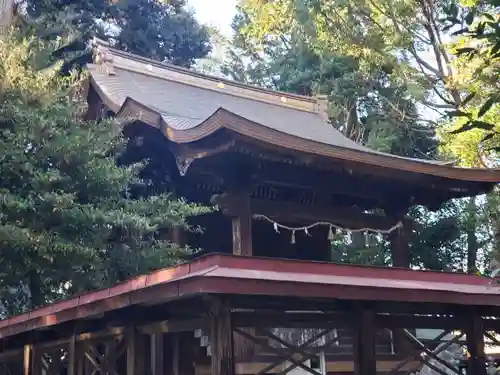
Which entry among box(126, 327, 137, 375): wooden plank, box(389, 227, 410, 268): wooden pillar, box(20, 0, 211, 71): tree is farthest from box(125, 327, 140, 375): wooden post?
box(20, 0, 211, 71): tree

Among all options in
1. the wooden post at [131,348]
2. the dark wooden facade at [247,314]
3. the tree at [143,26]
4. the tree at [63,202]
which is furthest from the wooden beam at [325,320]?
the tree at [143,26]

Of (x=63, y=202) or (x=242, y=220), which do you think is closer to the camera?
(x=63, y=202)

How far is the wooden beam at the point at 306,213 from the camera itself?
7824mm

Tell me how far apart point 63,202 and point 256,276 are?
385 centimetres

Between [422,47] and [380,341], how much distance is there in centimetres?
941

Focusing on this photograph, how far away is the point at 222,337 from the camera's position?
4703 mm

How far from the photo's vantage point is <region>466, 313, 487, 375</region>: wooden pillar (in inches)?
236

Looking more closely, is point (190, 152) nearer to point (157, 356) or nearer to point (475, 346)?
point (157, 356)

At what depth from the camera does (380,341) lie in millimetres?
8953

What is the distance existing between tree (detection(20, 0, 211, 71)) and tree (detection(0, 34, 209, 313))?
8.23 m

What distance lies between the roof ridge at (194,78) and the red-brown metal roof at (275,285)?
589cm

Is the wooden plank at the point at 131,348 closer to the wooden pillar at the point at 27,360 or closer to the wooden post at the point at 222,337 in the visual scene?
the wooden post at the point at 222,337

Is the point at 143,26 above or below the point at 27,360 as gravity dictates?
above

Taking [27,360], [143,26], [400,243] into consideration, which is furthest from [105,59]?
[143,26]
